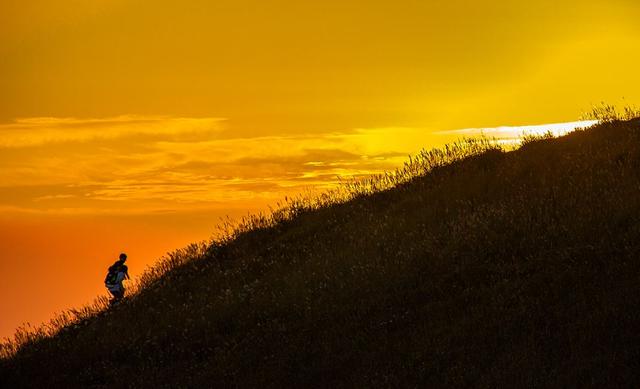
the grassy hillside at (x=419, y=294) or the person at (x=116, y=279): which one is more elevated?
the person at (x=116, y=279)

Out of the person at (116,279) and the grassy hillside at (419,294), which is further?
the person at (116,279)

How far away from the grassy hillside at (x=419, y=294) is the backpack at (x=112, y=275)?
3.23 feet

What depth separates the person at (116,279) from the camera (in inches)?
945

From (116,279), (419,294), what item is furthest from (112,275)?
(419,294)

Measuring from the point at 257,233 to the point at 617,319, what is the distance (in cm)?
1523

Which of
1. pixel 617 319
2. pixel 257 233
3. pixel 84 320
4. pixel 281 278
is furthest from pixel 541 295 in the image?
pixel 84 320

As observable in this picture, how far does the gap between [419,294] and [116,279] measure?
13.2 m

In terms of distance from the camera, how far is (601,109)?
2344 cm

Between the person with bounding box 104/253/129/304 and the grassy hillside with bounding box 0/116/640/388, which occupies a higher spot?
the person with bounding box 104/253/129/304

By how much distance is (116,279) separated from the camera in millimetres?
24031

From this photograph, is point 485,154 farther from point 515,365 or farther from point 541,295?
point 515,365

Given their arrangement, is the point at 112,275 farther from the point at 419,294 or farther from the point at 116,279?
the point at 419,294

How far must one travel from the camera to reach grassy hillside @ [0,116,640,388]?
10773 millimetres

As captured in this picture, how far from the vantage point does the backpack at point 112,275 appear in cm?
2403
